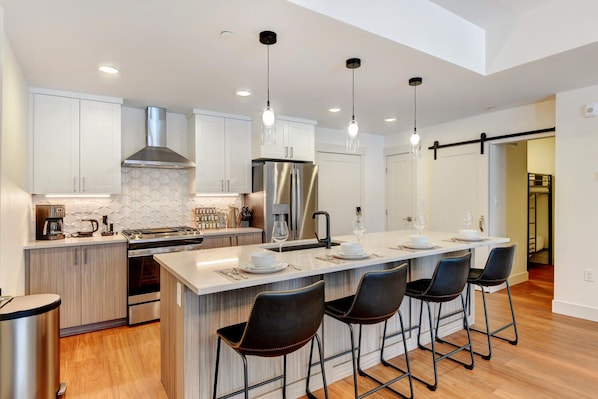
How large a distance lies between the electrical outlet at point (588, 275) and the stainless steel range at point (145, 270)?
Result: 14.5ft

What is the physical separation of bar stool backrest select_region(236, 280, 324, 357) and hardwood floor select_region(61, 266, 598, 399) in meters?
0.90

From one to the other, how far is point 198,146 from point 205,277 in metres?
2.80

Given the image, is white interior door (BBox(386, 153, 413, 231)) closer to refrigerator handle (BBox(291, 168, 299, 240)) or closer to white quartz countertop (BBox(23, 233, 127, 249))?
refrigerator handle (BBox(291, 168, 299, 240))

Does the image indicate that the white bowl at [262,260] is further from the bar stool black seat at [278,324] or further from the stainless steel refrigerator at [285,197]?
the stainless steel refrigerator at [285,197]

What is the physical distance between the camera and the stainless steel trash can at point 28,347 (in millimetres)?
1833

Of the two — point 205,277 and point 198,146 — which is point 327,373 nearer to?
point 205,277

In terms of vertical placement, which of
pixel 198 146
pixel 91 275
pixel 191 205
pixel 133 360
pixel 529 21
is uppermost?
pixel 529 21

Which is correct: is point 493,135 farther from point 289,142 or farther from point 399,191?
point 289,142

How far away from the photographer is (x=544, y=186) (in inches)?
248

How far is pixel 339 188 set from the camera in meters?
5.64

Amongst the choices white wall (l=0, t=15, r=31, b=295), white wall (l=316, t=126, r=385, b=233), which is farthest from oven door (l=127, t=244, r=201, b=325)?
white wall (l=316, t=126, r=385, b=233)

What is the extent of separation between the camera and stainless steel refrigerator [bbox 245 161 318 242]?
171 inches

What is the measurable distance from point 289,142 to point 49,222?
117 inches

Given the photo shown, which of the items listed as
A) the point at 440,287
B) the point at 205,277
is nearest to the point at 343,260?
the point at 440,287
